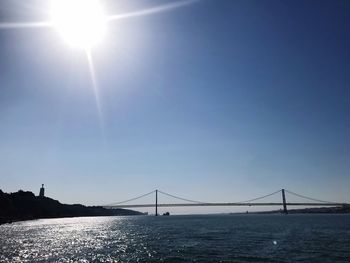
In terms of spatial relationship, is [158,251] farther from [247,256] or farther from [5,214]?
[5,214]

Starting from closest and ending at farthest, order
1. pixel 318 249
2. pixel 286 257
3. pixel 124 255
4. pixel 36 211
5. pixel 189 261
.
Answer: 1. pixel 189 261
2. pixel 286 257
3. pixel 124 255
4. pixel 318 249
5. pixel 36 211

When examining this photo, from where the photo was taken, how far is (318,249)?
3528 cm

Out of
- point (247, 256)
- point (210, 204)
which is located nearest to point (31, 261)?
point (247, 256)

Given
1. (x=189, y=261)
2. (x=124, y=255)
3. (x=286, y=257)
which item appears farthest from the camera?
(x=124, y=255)

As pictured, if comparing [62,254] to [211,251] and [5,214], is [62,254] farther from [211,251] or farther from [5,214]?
[5,214]

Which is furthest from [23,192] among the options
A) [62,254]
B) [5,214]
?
[62,254]

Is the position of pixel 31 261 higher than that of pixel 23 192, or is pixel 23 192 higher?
pixel 23 192

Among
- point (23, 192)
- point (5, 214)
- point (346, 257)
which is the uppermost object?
point (23, 192)

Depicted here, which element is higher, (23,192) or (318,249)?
(23,192)

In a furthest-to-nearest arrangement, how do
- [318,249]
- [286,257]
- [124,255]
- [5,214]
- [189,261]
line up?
[5,214], [318,249], [124,255], [286,257], [189,261]

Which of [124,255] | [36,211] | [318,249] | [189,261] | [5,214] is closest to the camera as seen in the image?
[189,261]

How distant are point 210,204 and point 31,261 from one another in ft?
517

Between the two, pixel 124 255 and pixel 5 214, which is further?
pixel 5 214

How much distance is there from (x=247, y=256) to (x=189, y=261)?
581 centimetres
